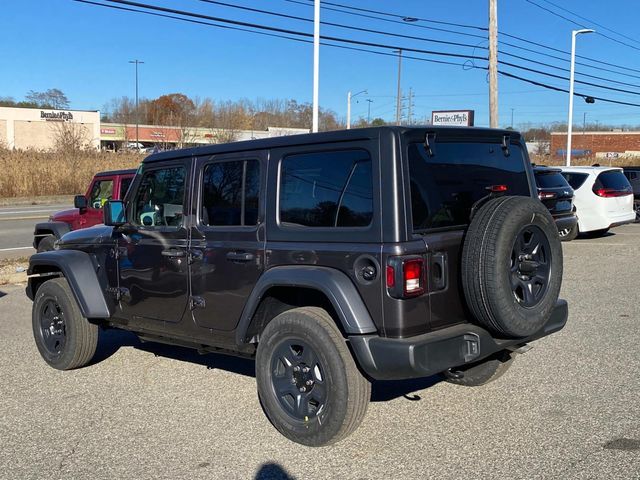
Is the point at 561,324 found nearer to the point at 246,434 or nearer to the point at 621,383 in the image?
the point at 621,383

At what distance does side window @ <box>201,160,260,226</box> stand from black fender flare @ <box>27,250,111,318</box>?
1520 millimetres

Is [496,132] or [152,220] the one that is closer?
[496,132]

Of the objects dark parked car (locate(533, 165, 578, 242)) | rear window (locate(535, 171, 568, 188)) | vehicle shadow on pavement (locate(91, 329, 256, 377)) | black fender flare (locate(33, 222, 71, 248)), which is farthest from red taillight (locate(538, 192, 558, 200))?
black fender flare (locate(33, 222, 71, 248))

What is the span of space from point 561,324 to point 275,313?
208 cm

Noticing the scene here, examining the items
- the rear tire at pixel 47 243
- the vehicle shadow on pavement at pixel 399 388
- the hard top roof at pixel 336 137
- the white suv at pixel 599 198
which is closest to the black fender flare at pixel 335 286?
the hard top roof at pixel 336 137

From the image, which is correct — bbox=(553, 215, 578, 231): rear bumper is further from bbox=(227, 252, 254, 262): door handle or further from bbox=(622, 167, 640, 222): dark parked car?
bbox=(227, 252, 254, 262): door handle

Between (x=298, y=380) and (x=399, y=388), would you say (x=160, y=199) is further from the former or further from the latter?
(x=399, y=388)

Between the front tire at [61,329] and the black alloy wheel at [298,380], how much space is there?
2376 millimetres

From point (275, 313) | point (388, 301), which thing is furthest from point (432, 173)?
point (275, 313)

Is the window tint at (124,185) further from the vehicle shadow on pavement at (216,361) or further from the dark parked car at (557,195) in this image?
the dark parked car at (557,195)

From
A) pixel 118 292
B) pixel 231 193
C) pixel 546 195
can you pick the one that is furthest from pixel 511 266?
pixel 546 195

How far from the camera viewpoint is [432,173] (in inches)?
164

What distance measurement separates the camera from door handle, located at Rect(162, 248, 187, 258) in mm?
5020

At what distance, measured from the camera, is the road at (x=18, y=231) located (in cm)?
1408
